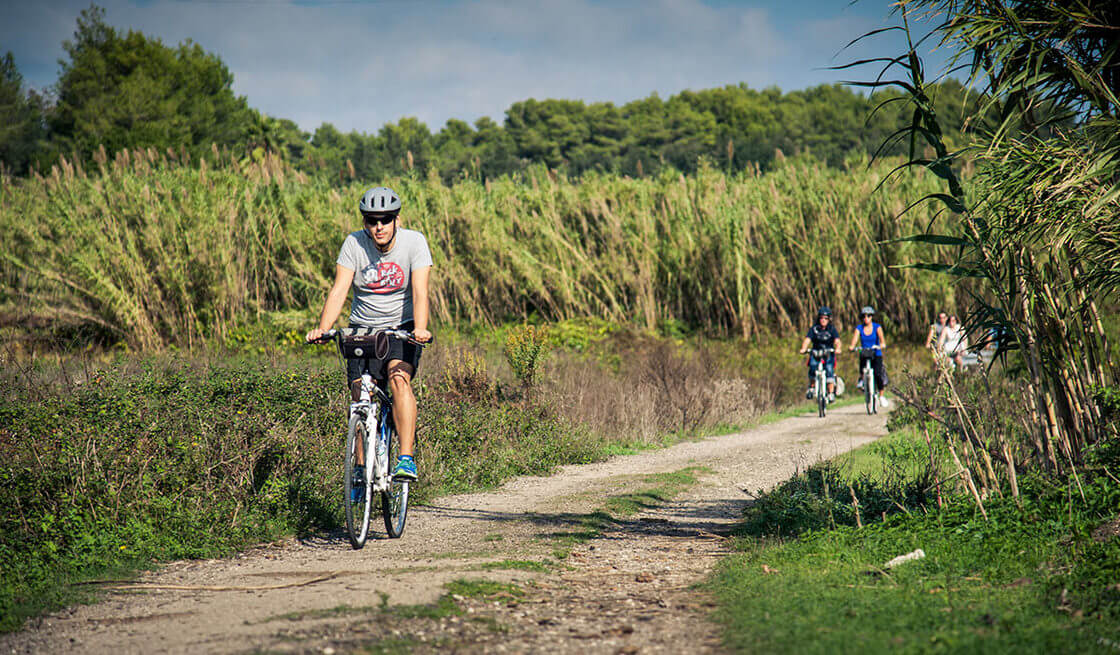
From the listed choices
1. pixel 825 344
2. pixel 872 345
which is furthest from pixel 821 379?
pixel 872 345

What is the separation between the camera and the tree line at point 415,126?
1291 inches

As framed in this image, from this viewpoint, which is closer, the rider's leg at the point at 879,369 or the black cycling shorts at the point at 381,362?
the black cycling shorts at the point at 381,362

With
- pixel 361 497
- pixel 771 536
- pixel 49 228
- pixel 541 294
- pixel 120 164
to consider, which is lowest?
pixel 771 536

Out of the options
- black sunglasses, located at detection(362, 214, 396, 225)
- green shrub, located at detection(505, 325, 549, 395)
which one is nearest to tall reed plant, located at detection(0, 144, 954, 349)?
green shrub, located at detection(505, 325, 549, 395)

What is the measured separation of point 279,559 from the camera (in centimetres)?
609

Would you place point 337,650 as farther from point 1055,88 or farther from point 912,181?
point 912,181

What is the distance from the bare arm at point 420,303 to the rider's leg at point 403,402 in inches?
11.6

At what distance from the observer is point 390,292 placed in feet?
21.9

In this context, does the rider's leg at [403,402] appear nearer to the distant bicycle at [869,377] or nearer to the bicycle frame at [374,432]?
the bicycle frame at [374,432]

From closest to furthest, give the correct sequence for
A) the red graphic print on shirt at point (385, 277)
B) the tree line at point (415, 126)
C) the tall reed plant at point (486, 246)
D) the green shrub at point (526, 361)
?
the red graphic print on shirt at point (385, 277), the green shrub at point (526, 361), the tall reed plant at point (486, 246), the tree line at point (415, 126)

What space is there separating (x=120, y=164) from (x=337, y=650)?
20277 millimetres

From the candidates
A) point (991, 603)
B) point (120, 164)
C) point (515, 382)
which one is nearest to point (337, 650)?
point (991, 603)

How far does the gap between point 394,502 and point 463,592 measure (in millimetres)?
2147

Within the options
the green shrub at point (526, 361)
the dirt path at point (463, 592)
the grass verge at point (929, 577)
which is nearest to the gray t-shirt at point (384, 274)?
the dirt path at point (463, 592)
